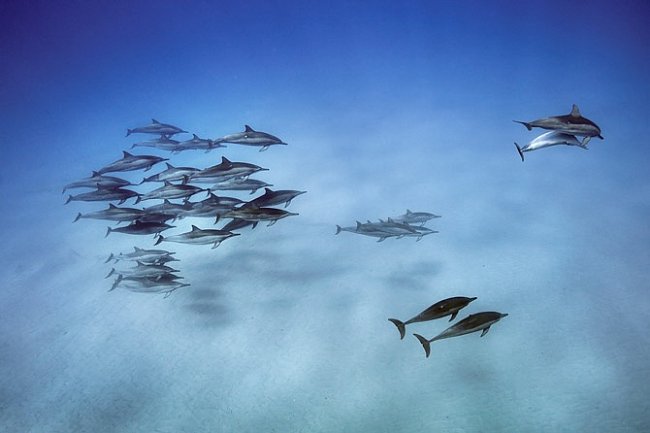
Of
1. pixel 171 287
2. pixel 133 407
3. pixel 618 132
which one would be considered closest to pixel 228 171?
pixel 171 287

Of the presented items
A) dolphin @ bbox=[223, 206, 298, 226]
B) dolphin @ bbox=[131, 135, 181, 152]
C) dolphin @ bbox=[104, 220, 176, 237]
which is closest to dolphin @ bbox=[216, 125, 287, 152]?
dolphin @ bbox=[223, 206, 298, 226]

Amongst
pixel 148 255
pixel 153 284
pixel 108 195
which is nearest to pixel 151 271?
pixel 153 284

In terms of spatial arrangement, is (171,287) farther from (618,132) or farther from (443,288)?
(618,132)

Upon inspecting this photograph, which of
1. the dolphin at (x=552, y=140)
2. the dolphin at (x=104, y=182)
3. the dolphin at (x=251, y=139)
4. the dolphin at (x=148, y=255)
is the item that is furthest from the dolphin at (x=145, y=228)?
the dolphin at (x=552, y=140)

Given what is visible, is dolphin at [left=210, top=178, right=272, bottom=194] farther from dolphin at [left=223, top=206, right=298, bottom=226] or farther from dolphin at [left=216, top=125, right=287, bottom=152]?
dolphin at [left=223, top=206, right=298, bottom=226]

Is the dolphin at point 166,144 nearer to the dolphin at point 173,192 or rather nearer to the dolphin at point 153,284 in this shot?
the dolphin at point 173,192

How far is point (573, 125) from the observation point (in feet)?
12.4

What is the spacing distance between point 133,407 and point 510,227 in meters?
6.16

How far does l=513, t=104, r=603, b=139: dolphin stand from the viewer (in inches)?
148

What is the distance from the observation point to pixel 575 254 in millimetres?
5676

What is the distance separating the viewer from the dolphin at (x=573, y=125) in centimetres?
375

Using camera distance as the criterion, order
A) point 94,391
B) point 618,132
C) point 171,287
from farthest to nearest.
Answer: point 618,132
point 171,287
point 94,391

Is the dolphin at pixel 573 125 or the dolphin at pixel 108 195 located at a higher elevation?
the dolphin at pixel 573 125

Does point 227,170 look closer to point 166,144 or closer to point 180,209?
point 180,209
